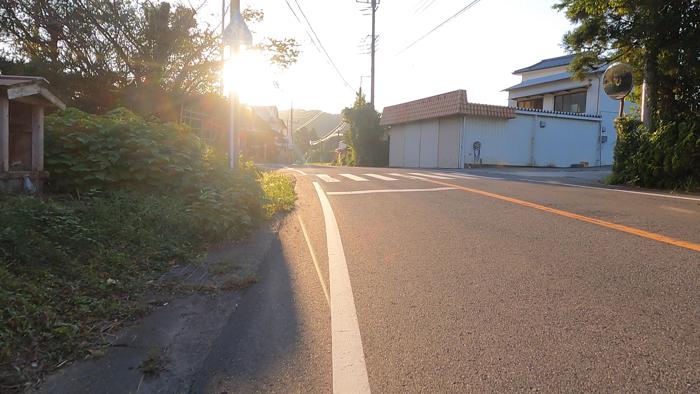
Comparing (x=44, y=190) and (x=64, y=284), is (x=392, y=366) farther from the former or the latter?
(x=44, y=190)

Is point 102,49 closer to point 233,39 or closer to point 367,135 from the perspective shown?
point 233,39

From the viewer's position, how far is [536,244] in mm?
5379

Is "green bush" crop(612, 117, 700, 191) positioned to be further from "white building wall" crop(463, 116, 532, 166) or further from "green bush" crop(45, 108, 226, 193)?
"white building wall" crop(463, 116, 532, 166)

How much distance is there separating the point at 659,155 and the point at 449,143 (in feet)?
55.2

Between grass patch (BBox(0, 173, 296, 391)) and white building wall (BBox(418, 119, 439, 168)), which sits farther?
white building wall (BBox(418, 119, 439, 168))

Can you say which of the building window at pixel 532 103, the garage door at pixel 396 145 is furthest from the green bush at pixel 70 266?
the building window at pixel 532 103

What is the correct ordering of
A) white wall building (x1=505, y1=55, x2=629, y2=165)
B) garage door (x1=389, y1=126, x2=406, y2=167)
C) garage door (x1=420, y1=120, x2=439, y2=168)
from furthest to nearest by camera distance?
1. garage door (x1=389, y1=126, x2=406, y2=167)
2. white wall building (x1=505, y1=55, x2=629, y2=165)
3. garage door (x1=420, y1=120, x2=439, y2=168)

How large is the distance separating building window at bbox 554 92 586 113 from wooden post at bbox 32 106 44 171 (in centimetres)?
3564

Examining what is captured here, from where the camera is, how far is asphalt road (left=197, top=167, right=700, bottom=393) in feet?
8.36

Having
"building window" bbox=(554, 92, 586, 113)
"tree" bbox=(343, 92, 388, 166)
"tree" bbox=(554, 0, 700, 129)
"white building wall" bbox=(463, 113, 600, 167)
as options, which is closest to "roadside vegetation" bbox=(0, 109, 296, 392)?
"tree" bbox=(554, 0, 700, 129)

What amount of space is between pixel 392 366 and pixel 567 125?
30632 millimetres

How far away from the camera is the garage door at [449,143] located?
27.7m

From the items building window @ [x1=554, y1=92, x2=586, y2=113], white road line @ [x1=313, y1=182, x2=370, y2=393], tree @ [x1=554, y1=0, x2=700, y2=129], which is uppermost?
building window @ [x1=554, y1=92, x2=586, y2=113]

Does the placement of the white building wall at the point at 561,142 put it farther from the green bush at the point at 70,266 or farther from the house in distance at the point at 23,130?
the green bush at the point at 70,266
